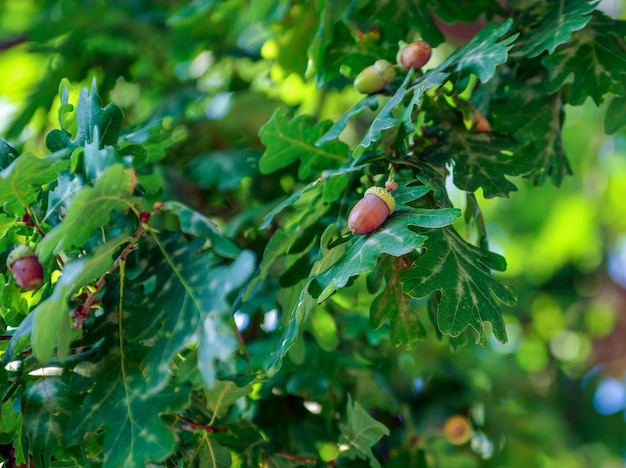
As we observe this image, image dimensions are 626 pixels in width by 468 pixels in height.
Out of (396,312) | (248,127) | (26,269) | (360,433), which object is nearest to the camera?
(26,269)

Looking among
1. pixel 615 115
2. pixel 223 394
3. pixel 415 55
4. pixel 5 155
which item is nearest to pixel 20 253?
pixel 5 155

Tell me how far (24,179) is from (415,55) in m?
0.47

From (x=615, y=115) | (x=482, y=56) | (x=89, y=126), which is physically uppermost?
(x=89, y=126)

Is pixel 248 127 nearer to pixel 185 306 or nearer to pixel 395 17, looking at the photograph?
pixel 395 17

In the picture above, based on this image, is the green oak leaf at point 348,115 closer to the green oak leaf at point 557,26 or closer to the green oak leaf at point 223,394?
the green oak leaf at point 557,26

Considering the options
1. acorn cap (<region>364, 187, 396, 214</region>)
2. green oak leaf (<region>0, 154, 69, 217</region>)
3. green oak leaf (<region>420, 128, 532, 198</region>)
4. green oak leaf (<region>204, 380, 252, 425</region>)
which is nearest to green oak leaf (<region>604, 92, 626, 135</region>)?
green oak leaf (<region>420, 128, 532, 198</region>)

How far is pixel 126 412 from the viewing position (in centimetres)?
77

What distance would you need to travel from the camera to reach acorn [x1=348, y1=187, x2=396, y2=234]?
810 millimetres

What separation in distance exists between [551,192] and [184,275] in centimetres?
264

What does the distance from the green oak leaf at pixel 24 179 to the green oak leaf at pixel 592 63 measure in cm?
59

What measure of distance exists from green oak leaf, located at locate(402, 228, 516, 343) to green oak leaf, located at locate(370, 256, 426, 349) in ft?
0.20

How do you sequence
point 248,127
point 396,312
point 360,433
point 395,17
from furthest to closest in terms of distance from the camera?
point 248,127
point 395,17
point 360,433
point 396,312

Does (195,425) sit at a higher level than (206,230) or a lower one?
lower

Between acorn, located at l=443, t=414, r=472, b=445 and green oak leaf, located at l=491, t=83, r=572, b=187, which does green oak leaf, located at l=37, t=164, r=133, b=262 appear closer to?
green oak leaf, located at l=491, t=83, r=572, b=187
